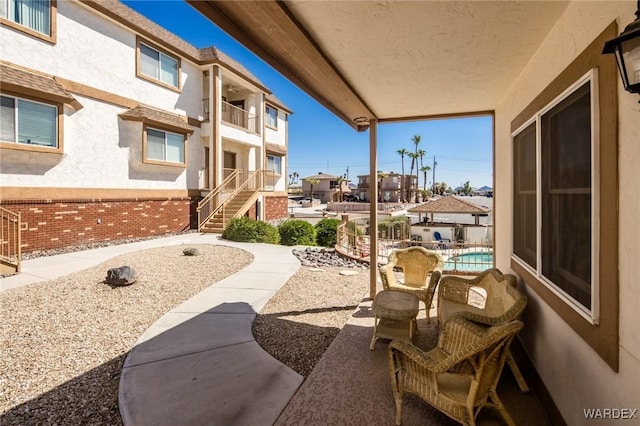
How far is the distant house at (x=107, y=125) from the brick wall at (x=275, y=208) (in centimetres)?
177

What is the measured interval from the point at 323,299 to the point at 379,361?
2411 mm

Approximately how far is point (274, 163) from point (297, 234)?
9.39 metres

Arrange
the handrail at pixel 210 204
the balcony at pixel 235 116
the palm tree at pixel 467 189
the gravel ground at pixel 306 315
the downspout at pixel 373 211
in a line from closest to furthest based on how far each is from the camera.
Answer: the gravel ground at pixel 306 315, the downspout at pixel 373 211, the handrail at pixel 210 204, the balcony at pixel 235 116, the palm tree at pixel 467 189

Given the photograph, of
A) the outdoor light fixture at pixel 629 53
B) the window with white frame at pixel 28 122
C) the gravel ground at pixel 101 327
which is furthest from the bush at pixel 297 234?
the outdoor light fixture at pixel 629 53

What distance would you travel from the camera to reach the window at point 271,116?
62.6ft

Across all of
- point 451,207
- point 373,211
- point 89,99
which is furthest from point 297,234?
point 451,207

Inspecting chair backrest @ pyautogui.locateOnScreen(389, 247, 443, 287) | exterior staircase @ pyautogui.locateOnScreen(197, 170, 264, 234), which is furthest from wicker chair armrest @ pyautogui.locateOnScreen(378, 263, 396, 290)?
exterior staircase @ pyautogui.locateOnScreen(197, 170, 264, 234)

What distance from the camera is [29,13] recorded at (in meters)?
8.62

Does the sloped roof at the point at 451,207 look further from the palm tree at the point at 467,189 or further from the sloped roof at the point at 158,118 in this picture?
the palm tree at the point at 467,189

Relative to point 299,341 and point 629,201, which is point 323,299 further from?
point 629,201

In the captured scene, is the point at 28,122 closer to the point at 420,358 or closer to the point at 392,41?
the point at 392,41

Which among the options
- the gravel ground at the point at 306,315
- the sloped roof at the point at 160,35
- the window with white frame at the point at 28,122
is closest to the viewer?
the gravel ground at the point at 306,315

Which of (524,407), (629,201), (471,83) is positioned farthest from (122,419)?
(471,83)

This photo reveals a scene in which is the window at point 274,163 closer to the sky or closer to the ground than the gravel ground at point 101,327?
closer to the sky
